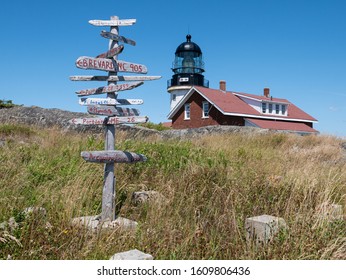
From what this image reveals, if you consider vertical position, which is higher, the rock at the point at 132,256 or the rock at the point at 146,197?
the rock at the point at 146,197

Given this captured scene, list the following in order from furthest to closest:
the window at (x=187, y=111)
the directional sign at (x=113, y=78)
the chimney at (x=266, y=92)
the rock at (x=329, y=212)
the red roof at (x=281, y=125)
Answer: the chimney at (x=266, y=92) < the window at (x=187, y=111) < the red roof at (x=281, y=125) < the directional sign at (x=113, y=78) < the rock at (x=329, y=212)

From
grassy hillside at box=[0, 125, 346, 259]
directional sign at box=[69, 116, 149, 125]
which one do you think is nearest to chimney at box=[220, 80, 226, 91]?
grassy hillside at box=[0, 125, 346, 259]

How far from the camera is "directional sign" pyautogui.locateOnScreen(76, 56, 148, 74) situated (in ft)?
15.6

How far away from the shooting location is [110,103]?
4891mm

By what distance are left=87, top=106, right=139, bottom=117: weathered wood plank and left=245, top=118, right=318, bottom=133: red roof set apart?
27.5m

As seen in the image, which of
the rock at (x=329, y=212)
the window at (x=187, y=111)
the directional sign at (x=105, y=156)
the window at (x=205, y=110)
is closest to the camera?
the rock at (x=329, y=212)

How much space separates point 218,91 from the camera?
114 feet

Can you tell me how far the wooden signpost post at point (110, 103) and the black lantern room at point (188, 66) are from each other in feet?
113

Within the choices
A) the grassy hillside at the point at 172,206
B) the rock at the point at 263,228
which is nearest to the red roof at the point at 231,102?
the grassy hillside at the point at 172,206

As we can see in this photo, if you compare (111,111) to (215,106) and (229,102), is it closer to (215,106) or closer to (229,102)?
(215,106)

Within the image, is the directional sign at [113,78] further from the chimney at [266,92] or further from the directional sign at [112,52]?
the chimney at [266,92]

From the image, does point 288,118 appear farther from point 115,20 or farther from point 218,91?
point 115,20

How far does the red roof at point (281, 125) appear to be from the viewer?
105 ft

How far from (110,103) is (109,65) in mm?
531
